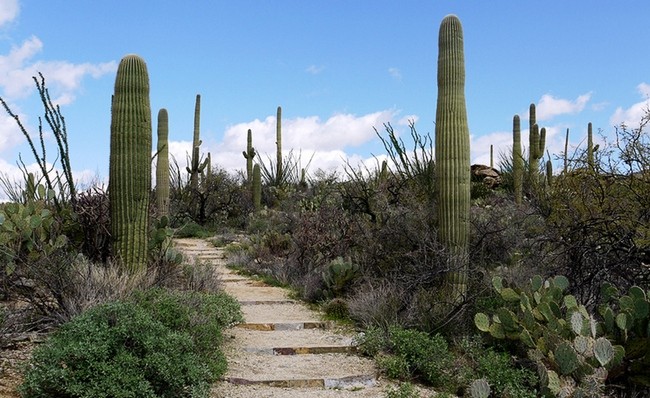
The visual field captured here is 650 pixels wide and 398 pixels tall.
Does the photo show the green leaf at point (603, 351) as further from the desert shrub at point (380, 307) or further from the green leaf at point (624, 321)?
the desert shrub at point (380, 307)

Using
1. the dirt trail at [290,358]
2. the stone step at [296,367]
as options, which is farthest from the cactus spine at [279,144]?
the stone step at [296,367]

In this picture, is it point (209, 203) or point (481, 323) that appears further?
point (209, 203)

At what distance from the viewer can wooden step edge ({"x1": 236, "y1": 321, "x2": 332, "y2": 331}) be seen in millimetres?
7750

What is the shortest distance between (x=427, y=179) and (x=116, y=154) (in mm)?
5642

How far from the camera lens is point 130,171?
8.12 m

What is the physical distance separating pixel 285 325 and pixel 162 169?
31.5 feet

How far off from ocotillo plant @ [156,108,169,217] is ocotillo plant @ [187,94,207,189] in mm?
4561

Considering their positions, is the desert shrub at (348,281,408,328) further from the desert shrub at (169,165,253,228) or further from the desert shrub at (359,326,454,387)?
the desert shrub at (169,165,253,228)

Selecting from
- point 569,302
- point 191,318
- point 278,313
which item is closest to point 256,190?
point 278,313

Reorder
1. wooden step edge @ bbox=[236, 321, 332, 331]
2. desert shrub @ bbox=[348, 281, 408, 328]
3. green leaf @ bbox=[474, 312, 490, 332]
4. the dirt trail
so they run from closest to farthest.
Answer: the dirt trail → green leaf @ bbox=[474, 312, 490, 332] → desert shrub @ bbox=[348, 281, 408, 328] → wooden step edge @ bbox=[236, 321, 332, 331]

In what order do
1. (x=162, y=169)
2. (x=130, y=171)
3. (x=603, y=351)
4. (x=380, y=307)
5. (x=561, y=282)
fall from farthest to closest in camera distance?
(x=162, y=169), (x=130, y=171), (x=380, y=307), (x=561, y=282), (x=603, y=351)

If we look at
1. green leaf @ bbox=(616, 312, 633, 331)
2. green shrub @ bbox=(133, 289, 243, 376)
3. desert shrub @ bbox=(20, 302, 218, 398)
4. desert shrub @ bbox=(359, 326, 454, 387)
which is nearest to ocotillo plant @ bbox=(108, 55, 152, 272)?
green shrub @ bbox=(133, 289, 243, 376)

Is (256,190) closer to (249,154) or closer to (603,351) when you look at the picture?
(249,154)

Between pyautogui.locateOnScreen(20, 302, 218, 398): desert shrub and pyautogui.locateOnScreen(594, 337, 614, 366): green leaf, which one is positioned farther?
pyautogui.locateOnScreen(594, 337, 614, 366): green leaf
